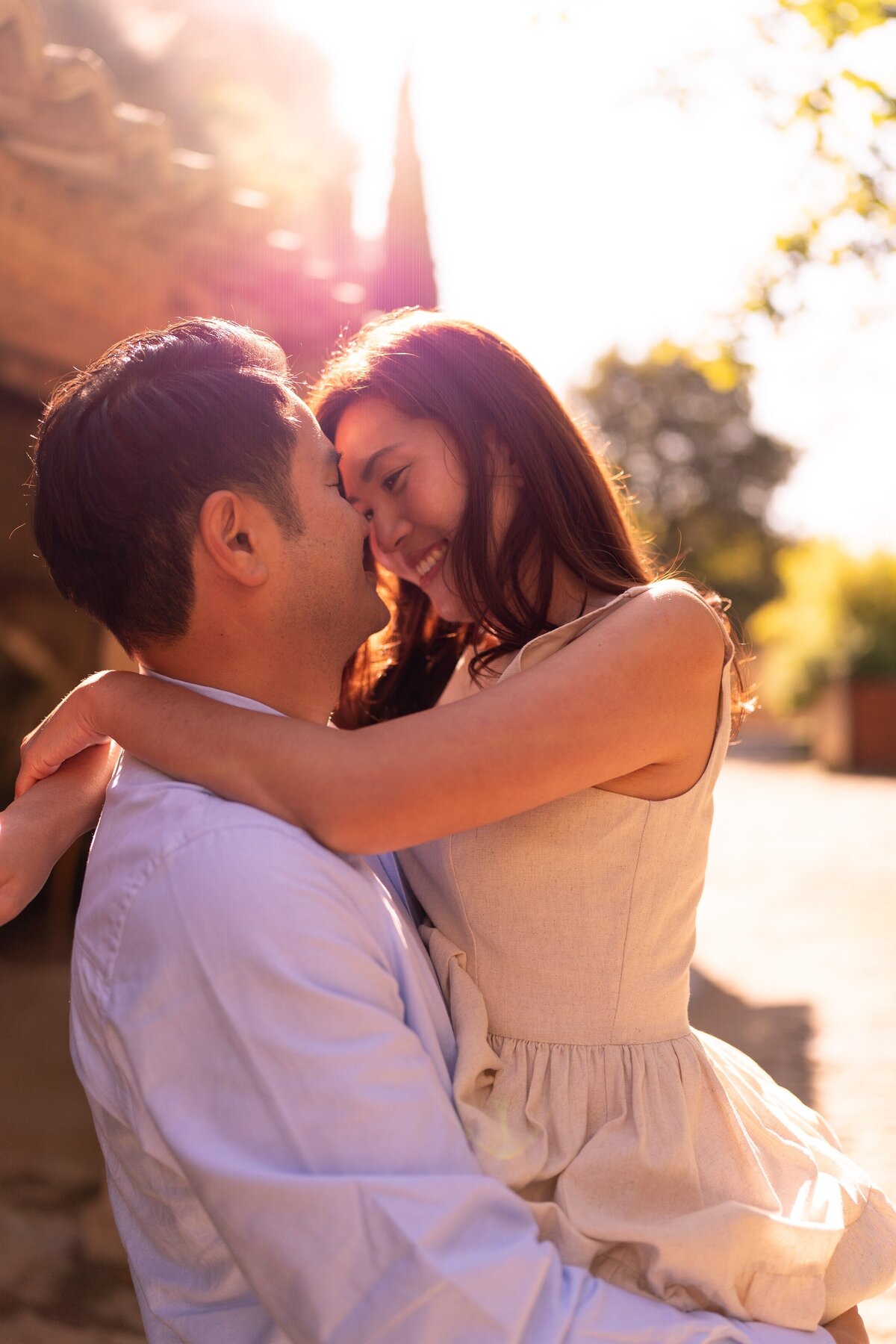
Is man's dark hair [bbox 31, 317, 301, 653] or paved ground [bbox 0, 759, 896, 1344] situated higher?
man's dark hair [bbox 31, 317, 301, 653]

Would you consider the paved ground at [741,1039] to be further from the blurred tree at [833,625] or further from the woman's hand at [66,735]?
the blurred tree at [833,625]

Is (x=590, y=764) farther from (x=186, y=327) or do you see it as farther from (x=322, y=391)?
(x=322, y=391)

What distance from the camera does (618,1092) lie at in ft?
5.78

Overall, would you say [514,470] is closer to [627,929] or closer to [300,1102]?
[627,929]

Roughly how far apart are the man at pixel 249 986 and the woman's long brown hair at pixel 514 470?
41cm

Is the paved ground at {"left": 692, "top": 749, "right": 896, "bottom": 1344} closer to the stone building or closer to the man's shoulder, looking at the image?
the man's shoulder

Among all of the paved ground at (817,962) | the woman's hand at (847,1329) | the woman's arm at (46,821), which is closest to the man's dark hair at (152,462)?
the woman's arm at (46,821)

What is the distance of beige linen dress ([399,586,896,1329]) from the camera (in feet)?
5.35

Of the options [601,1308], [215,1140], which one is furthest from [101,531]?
[601,1308]

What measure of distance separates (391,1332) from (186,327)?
1.35 meters

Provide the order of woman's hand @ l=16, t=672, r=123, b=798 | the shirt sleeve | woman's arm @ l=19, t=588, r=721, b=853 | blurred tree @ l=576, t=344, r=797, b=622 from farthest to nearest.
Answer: blurred tree @ l=576, t=344, r=797, b=622 < woman's hand @ l=16, t=672, r=123, b=798 < woman's arm @ l=19, t=588, r=721, b=853 < the shirt sleeve

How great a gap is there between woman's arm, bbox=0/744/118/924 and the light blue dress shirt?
217 millimetres

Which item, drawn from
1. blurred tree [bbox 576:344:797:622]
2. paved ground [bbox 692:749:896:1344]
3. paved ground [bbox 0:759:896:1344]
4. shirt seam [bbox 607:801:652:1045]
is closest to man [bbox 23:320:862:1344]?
shirt seam [bbox 607:801:652:1045]

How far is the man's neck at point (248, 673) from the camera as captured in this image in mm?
1818
